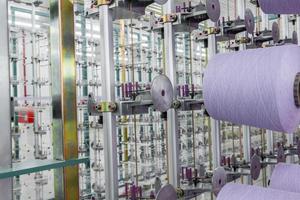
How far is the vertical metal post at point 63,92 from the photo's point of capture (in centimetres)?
220

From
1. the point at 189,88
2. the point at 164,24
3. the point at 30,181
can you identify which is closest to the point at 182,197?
the point at 189,88

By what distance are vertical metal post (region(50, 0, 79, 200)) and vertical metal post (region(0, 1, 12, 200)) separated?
40 centimetres

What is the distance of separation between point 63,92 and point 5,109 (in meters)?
0.46

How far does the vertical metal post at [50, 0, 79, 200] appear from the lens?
86.6 inches

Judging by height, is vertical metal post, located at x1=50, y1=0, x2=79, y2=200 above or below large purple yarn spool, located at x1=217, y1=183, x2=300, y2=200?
above

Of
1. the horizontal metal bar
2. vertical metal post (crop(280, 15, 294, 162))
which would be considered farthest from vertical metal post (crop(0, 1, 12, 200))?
vertical metal post (crop(280, 15, 294, 162))

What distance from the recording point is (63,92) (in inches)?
87.2

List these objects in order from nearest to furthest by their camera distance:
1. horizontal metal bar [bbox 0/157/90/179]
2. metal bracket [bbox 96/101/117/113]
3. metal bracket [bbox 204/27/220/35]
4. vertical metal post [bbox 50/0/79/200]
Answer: horizontal metal bar [bbox 0/157/90/179] → vertical metal post [bbox 50/0/79/200] → metal bracket [bbox 96/101/117/113] → metal bracket [bbox 204/27/220/35]

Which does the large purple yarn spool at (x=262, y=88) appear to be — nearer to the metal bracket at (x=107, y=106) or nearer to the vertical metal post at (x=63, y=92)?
the vertical metal post at (x=63, y=92)

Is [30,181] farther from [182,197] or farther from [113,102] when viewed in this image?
[113,102]

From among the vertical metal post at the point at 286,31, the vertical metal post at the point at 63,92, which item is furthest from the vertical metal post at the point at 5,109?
the vertical metal post at the point at 286,31

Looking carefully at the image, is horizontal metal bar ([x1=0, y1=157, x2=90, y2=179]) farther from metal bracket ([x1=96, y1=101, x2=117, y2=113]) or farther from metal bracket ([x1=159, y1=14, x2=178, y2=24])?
metal bracket ([x1=159, y1=14, x2=178, y2=24])

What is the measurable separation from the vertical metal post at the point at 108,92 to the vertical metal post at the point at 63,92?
2.90ft

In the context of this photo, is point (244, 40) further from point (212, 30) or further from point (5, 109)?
point (5, 109)
